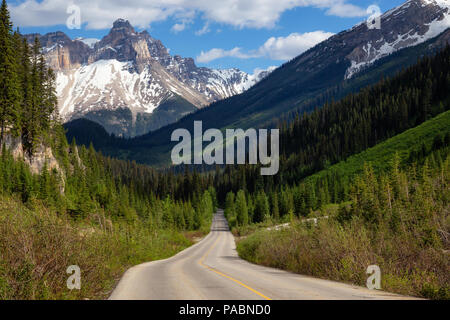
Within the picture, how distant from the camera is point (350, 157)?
116812 mm

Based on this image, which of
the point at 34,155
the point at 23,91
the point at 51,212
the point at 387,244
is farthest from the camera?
the point at 34,155

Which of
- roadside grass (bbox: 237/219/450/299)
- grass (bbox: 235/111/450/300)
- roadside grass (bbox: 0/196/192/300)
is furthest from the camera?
grass (bbox: 235/111/450/300)

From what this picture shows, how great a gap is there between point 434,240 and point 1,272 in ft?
47.6

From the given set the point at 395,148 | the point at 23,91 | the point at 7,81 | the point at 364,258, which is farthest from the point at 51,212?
the point at 395,148

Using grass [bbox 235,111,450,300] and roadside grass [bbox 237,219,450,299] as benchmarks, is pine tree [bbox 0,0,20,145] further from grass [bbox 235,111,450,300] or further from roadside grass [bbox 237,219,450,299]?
roadside grass [bbox 237,219,450,299]

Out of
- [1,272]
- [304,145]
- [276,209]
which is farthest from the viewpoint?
[304,145]

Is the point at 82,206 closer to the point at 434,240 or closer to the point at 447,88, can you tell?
the point at 434,240

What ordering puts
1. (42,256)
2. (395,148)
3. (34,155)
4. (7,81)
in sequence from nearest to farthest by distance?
1. (42,256)
2. (7,81)
3. (34,155)
4. (395,148)

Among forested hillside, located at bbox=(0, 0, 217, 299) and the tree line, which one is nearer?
forested hillside, located at bbox=(0, 0, 217, 299)

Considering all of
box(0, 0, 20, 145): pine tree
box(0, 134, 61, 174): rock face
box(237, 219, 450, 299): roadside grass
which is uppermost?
box(0, 0, 20, 145): pine tree

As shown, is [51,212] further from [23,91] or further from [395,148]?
[395,148]

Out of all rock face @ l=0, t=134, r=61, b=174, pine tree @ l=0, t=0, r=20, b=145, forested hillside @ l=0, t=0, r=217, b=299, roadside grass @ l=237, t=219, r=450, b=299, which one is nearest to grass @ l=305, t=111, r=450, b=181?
forested hillside @ l=0, t=0, r=217, b=299

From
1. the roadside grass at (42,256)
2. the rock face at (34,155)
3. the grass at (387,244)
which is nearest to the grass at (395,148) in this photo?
the grass at (387,244)
